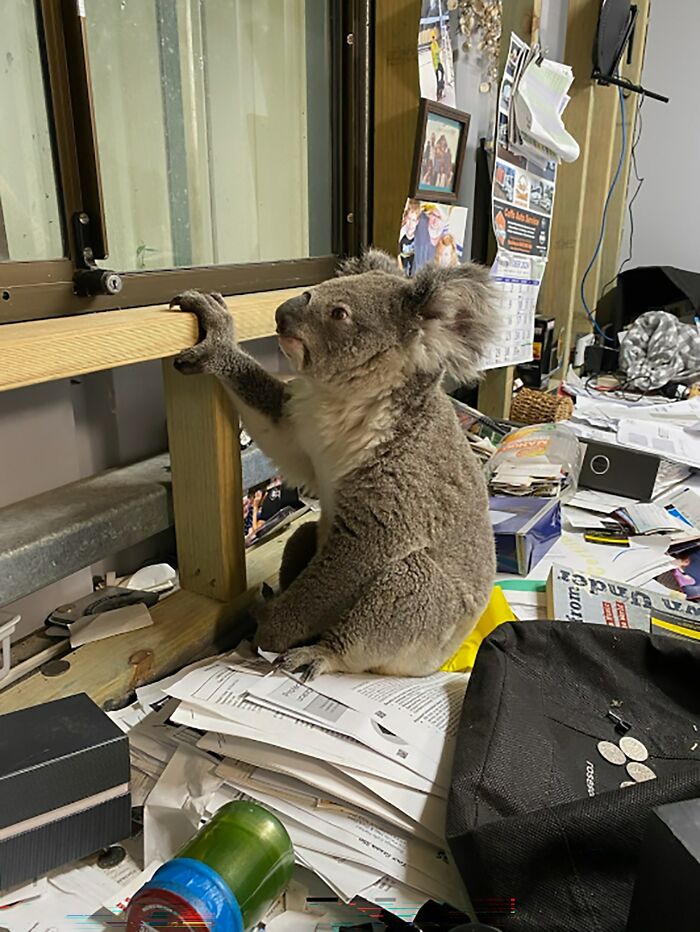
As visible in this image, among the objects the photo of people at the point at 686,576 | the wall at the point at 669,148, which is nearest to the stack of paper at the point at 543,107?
the photo of people at the point at 686,576

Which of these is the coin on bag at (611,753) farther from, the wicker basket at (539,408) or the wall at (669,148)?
the wall at (669,148)

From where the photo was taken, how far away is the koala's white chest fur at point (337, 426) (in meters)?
0.94

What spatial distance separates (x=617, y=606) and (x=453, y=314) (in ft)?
1.85

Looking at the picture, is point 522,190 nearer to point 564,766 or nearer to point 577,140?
point 577,140

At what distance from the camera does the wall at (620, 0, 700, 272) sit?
3674mm

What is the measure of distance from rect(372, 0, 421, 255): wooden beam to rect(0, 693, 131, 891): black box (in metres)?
1.20

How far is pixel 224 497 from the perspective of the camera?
3.35 feet

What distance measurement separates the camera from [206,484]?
101 centimetres

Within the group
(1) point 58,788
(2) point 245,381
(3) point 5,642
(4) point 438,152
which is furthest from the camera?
(4) point 438,152

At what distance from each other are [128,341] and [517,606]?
777 mm

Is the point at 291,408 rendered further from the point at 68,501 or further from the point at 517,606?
the point at 517,606

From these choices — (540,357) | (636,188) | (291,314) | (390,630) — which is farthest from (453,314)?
(636,188)

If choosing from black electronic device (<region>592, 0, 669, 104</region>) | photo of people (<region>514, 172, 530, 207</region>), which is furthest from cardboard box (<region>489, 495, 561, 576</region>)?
black electronic device (<region>592, 0, 669, 104</region>)

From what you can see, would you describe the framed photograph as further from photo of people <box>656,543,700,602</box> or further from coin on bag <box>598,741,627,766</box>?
coin on bag <box>598,741,627,766</box>
